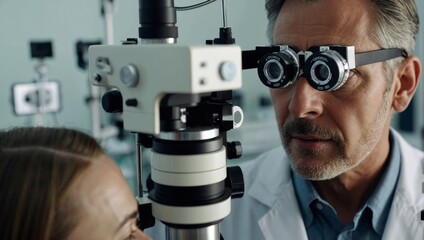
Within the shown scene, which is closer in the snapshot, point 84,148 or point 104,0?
point 84,148

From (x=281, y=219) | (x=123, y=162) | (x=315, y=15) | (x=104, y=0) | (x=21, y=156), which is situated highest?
(x=104, y=0)

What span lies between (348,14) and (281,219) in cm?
56

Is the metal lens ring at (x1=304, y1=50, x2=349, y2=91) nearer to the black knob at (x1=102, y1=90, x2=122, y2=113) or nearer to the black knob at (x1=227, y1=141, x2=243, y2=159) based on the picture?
the black knob at (x1=227, y1=141, x2=243, y2=159)

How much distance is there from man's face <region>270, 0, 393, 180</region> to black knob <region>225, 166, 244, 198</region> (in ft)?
1.21

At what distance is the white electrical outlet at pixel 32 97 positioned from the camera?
8.55 ft

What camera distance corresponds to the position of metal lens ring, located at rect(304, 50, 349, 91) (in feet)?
2.69

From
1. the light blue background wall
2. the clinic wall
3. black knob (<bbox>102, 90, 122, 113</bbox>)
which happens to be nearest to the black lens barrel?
black knob (<bbox>102, 90, 122, 113</bbox>)

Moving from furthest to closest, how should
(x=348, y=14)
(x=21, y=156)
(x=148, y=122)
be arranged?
(x=348, y=14) < (x=21, y=156) < (x=148, y=122)

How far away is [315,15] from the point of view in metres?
1.16

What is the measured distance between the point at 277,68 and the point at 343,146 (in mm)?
410

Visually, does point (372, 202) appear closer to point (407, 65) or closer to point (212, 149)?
point (407, 65)

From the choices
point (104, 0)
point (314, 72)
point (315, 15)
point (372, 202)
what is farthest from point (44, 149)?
point (104, 0)

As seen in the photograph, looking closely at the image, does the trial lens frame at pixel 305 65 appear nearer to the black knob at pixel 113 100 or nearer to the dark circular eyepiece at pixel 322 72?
the dark circular eyepiece at pixel 322 72

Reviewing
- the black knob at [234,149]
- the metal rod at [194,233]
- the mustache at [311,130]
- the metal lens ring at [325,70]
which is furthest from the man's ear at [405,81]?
the metal rod at [194,233]
